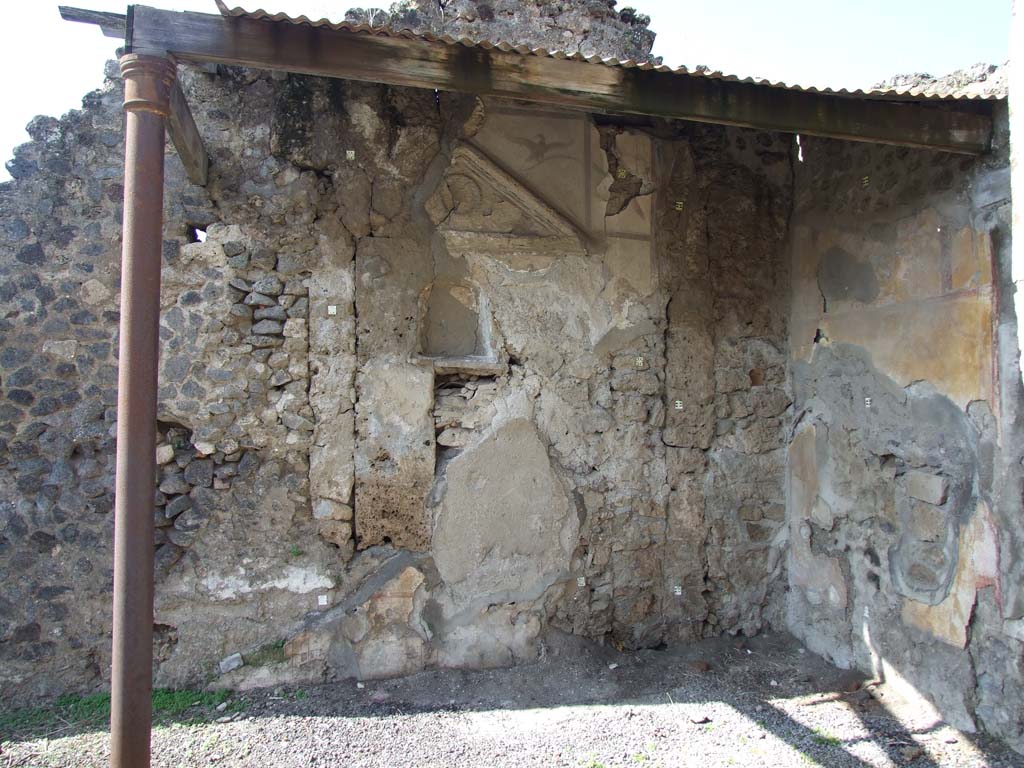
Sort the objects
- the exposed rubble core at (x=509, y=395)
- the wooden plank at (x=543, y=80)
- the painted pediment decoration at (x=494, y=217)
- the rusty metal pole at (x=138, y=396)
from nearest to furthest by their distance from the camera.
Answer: the rusty metal pole at (x=138, y=396)
the wooden plank at (x=543, y=80)
the exposed rubble core at (x=509, y=395)
the painted pediment decoration at (x=494, y=217)

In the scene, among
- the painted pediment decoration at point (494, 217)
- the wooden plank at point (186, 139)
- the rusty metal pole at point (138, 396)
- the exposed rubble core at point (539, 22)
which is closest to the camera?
the rusty metal pole at point (138, 396)

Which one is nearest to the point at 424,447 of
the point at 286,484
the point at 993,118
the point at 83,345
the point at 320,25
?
the point at 286,484

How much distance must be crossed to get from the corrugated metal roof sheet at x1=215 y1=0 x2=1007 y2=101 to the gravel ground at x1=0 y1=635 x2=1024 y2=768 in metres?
3.31

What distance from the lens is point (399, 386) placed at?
14.9 ft

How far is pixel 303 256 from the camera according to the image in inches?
175

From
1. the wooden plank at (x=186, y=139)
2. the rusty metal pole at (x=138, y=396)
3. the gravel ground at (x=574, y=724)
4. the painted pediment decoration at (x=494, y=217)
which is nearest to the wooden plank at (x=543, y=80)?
the rusty metal pole at (x=138, y=396)

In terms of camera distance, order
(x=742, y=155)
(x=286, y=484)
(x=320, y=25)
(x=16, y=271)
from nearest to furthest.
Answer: (x=320, y=25) < (x=16, y=271) < (x=286, y=484) < (x=742, y=155)

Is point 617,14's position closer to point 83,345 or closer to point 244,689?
point 83,345

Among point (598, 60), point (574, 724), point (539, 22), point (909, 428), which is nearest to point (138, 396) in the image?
point (598, 60)

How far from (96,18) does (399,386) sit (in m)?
2.50

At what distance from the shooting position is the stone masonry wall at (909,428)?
144 inches

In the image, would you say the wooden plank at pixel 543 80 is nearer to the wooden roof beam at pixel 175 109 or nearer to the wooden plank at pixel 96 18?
the wooden roof beam at pixel 175 109

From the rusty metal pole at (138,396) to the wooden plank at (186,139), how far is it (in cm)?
36

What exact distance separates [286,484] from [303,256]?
141 cm
